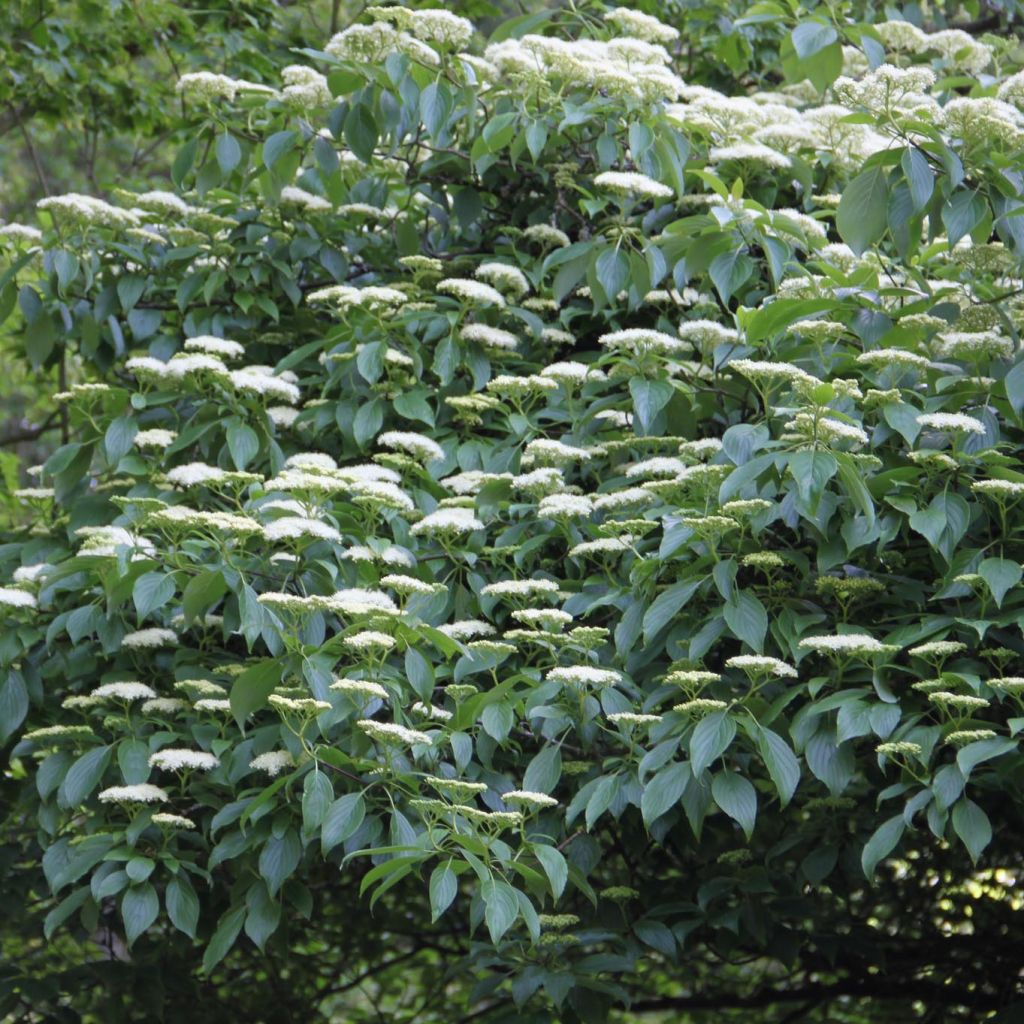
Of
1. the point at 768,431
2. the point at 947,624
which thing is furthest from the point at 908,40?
the point at 947,624

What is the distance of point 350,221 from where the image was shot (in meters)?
4.39

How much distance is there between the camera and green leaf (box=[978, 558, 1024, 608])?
2807mm

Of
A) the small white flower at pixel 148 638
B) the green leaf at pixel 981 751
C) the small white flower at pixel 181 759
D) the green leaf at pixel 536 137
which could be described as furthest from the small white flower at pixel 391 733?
the green leaf at pixel 536 137

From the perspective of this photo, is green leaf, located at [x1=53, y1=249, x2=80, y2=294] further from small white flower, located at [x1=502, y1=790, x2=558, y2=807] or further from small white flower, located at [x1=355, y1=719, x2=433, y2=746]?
small white flower, located at [x1=502, y1=790, x2=558, y2=807]

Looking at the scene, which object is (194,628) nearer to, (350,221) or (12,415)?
(350,221)

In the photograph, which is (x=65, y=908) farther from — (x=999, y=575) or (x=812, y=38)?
(x=812, y=38)

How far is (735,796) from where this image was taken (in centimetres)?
281

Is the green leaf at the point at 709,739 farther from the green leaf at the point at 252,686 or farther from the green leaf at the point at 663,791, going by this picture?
the green leaf at the point at 252,686

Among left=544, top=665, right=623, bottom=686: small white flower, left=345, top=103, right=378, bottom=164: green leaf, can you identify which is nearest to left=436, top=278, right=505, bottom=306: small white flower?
left=345, top=103, right=378, bottom=164: green leaf

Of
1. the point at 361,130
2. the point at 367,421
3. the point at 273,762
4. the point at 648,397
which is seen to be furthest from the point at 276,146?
the point at 273,762

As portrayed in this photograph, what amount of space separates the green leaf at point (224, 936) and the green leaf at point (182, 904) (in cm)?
6

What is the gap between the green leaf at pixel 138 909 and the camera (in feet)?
9.48

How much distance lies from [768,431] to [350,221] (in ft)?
5.95

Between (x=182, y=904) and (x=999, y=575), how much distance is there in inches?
71.9
